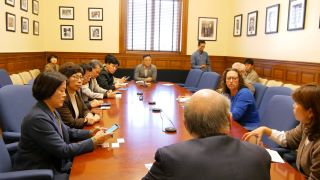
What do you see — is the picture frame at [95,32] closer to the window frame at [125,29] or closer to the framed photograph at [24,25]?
the window frame at [125,29]

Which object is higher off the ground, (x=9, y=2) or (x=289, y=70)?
(x=9, y=2)

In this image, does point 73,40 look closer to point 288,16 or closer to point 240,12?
point 240,12

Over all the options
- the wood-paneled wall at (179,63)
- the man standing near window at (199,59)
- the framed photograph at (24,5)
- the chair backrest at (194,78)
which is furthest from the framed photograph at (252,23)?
the framed photograph at (24,5)

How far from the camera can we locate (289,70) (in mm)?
6004

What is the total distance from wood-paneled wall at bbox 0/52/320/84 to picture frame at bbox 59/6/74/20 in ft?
3.24

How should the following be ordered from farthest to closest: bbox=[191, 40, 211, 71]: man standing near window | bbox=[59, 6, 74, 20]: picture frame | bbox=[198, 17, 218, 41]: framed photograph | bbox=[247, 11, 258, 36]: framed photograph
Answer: bbox=[198, 17, 218, 41]: framed photograph
bbox=[59, 6, 74, 20]: picture frame
bbox=[191, 40, 211, 71]: man standing near window
bbox=[247, 11, 258, 36]: framed photograph

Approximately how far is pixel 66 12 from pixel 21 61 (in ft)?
7.09

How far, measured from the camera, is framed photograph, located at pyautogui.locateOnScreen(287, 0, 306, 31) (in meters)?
5.44

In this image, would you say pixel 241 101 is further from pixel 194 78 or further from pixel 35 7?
pixel 35 7

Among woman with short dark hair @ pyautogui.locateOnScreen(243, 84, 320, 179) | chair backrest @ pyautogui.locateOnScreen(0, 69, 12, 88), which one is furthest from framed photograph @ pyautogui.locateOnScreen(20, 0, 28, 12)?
woman with short dark hair @ pyautogui.locateOnScreen(243, 84, 320, 179)

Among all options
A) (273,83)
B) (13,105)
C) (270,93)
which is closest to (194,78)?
(273,83)

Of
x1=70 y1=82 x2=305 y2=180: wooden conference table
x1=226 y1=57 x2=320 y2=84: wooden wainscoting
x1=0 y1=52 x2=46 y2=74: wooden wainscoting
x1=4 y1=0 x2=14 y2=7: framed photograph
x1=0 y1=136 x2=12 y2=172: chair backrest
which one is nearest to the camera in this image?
x1=70 y1=82 x2=305 y2=180: wooden conference table

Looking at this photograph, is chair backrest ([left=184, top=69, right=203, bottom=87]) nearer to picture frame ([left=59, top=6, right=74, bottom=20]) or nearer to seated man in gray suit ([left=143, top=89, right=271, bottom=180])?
picture frame ([left=59, top=6, right=74, bottom=20])

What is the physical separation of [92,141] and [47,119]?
314 millimetres
